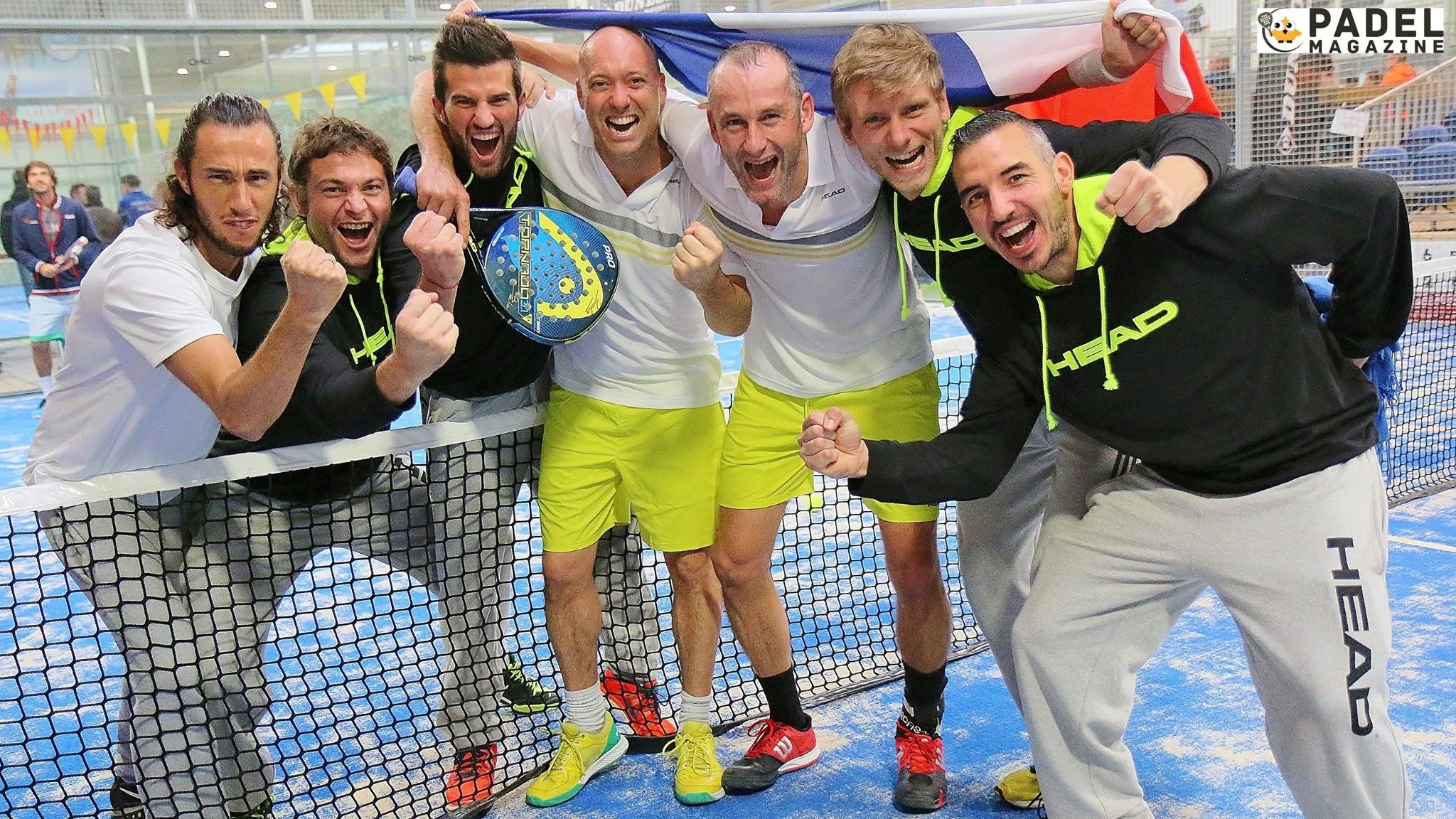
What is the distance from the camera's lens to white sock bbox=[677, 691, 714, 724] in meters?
3.59

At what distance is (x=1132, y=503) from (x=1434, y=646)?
6.85 ft

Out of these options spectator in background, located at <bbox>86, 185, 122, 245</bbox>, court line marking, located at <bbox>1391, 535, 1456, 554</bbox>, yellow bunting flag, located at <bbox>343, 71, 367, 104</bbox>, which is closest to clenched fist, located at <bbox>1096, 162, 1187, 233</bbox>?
court line marking, located at <bbox>1391, 535, 1456, 554</bbox>

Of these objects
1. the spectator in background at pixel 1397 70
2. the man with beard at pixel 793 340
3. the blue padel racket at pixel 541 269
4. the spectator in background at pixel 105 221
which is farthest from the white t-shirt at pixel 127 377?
the spectator in background at pixel 1397 70

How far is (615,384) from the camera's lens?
348 centimetres

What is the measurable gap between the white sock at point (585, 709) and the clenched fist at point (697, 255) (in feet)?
4.51

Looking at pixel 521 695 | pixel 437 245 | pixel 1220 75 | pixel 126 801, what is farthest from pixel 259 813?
pixel 1220 75

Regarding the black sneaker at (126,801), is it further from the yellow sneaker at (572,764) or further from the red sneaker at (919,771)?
the red sneaker at (919,771)

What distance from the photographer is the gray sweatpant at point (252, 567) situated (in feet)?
10.4

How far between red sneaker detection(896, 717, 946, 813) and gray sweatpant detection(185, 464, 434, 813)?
1.60 metres

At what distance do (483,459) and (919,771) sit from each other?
5.27 ft

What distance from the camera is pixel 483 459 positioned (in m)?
3.61

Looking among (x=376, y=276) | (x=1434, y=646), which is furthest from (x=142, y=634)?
(x=1434, y=646)

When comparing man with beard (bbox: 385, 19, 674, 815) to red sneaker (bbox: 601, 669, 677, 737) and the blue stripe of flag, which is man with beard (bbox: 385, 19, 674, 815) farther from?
the blue stripe of flag

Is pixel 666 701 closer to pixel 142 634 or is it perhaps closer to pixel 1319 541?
pixel 142 634
